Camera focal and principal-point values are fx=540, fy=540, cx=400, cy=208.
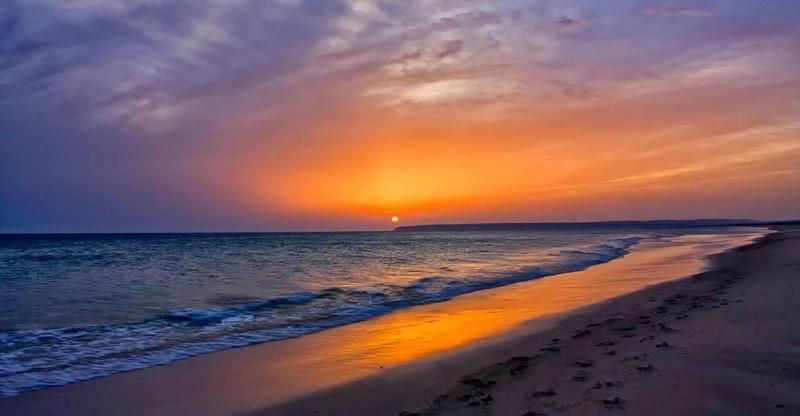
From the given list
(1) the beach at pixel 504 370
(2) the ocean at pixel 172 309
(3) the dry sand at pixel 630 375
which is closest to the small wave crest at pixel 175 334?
(2) the ocean at pixel 172 309

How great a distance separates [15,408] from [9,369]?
252 centimetres

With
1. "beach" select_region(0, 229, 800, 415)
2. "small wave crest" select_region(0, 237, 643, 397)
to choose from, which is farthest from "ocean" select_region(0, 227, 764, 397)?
"beach" select_region(0, 229, 800, 415)

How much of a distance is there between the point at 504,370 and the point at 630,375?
1.72 m

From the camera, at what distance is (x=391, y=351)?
31.6 feet

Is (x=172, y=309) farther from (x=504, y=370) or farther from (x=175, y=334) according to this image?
(x=504, y=370)

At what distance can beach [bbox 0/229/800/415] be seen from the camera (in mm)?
5926

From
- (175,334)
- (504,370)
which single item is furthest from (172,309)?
(504,370)

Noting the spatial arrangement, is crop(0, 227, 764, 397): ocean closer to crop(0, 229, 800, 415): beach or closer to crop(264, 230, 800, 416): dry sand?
crop(0, 229, 800, 415): beach

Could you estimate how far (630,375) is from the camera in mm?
6555

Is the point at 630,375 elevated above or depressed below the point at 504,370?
above

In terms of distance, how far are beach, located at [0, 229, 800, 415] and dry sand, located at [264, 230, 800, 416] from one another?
24 millimetres

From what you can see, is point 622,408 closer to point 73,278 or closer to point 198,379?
point 198,379

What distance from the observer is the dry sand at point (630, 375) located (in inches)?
221

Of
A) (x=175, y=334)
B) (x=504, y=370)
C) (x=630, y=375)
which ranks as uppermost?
(x=630, y=375)
